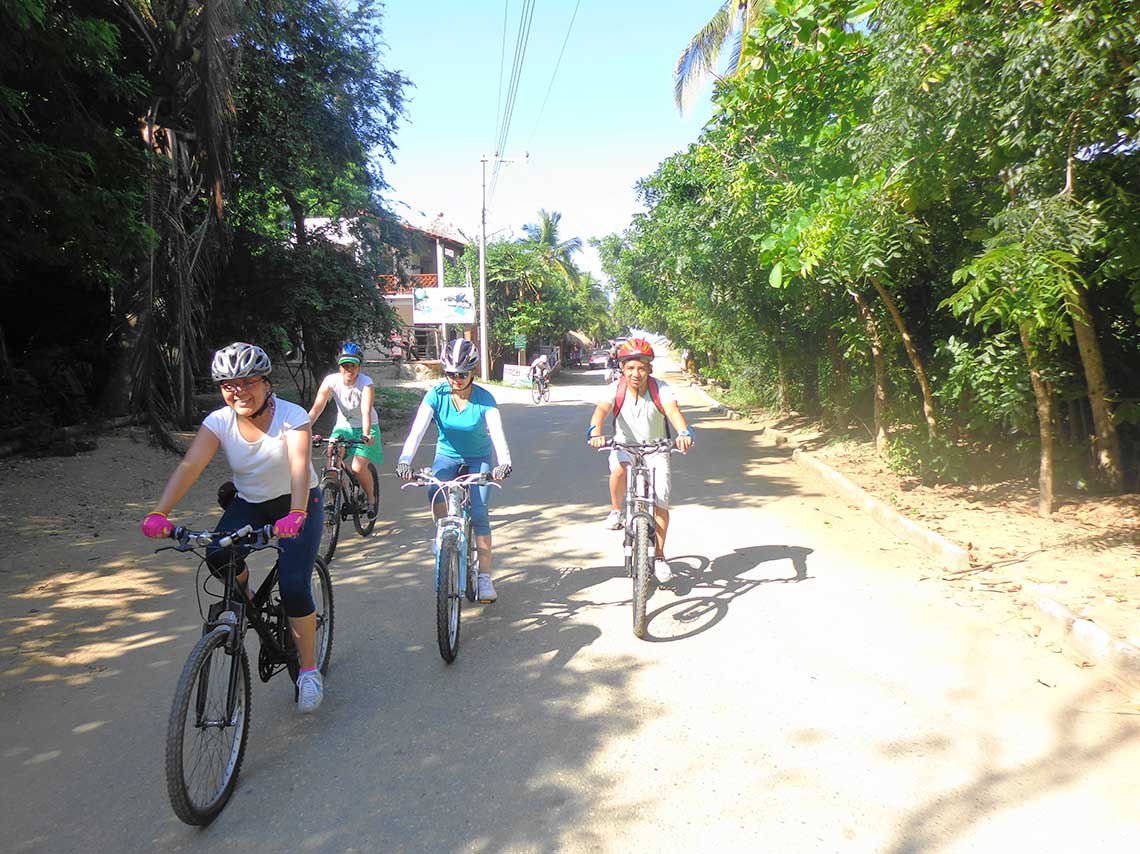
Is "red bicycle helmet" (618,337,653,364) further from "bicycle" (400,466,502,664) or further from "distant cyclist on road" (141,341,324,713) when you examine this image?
"distant cyclist on road" (141,341,324,713)

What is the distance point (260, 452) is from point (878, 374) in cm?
937

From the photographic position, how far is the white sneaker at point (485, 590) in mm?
5137

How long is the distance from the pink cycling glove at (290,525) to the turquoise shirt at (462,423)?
1644 millimetres

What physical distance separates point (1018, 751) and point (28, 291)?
14.6 m

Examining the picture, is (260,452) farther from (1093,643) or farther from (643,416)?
(1093,643)

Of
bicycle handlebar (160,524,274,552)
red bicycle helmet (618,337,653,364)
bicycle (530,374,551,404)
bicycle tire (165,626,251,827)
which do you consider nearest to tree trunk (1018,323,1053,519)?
red bicycle helmet (618,337,653,364)

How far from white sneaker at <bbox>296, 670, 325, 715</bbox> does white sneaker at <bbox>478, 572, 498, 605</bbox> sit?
1.40 m

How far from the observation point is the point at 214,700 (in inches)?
126

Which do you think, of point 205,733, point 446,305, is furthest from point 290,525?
point 446,305

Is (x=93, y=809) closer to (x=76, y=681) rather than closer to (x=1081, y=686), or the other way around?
(x=76, y=681)

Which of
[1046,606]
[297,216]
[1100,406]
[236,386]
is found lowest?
[1046,606]

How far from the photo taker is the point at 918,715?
3.82 metres

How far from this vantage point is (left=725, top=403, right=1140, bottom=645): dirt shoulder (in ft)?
16.7

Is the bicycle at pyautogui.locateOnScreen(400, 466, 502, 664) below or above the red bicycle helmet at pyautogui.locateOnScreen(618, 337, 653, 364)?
below
